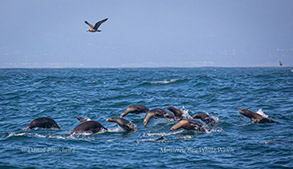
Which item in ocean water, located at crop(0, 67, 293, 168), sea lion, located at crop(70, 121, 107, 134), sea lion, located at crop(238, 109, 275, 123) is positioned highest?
sea lion, located at crop(238, 109, 275, 123)

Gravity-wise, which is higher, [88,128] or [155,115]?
[155,115]

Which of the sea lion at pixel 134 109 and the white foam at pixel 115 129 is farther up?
the sea lion at pixel 134 109

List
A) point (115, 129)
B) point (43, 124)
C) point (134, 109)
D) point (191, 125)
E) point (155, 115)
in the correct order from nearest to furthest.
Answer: point (191, 125) < point (115, 129) < point (43, 124) < point (155, 115) < point (134, 109)

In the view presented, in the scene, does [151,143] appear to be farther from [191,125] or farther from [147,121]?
[147,121]

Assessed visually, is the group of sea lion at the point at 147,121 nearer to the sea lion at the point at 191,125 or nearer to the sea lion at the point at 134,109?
the sea lion at the point at 191,125

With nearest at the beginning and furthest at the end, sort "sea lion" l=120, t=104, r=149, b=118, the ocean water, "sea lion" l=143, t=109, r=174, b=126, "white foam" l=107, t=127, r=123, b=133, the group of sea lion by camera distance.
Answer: the ocean water
the group of sea lion
"white foam" l=107, t=127, r=123, b=133
"sea lion" l=143, t=109, r=174, b=126
"sea lion" l=120, t=104, r=149, b=118

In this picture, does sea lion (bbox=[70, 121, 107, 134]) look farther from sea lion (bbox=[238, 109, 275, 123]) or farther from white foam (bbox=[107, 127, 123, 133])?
sea lion (bbox=[238, 109, 275, 123])

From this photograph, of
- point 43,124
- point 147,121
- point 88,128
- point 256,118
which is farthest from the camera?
point 147,121

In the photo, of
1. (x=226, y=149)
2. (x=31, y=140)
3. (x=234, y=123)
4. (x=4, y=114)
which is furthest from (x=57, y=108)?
(x=226, y=149)

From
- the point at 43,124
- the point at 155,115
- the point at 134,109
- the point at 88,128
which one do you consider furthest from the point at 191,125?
the point at 43,124

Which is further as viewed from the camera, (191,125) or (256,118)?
(256,118)

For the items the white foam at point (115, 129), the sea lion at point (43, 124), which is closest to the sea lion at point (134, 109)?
the white foam at point (115, 129)

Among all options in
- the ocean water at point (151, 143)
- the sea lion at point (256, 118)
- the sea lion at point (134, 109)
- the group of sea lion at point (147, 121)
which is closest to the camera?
the ocean water at point (151, 143)

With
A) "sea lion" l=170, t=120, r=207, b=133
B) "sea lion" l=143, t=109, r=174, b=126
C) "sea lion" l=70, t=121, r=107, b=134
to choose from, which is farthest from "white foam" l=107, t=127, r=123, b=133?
"sea lion" l=170, t=120, r=207, b=133
